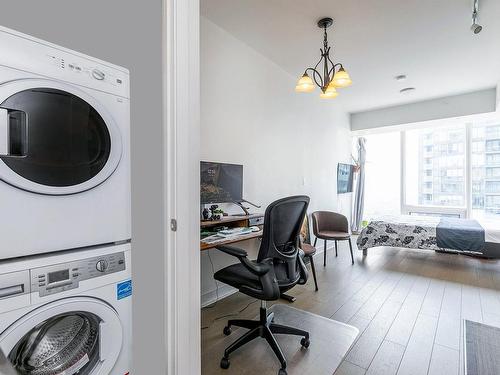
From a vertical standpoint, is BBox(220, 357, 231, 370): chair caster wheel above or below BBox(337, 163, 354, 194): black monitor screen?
below

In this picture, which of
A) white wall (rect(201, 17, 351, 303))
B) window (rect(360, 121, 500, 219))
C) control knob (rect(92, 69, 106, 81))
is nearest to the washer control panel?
control knob (rect(92, 69, 106, 81))

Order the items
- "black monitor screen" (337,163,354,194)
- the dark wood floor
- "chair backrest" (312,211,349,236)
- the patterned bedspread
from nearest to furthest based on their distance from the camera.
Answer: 1. the dark wood floor
2. the patterned bedspread
3. "chair backrest" (312,211,349,236)
4. "black monitor screen" (337,163,354,194)

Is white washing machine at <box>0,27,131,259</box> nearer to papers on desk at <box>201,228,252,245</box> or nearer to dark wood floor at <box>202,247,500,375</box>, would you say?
papers on desk at <box>201,228,252,245</box>

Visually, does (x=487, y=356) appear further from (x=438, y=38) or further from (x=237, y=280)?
(x=438, y=38)

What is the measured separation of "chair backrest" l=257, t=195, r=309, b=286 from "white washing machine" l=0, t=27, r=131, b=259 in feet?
2.75

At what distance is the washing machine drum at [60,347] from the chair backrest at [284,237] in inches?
38.6

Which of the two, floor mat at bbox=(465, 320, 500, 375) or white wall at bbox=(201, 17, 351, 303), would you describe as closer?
floor mat at bbox=(465, 320, 500, 375)

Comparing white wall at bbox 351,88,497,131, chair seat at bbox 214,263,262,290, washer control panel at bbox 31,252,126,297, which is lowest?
chair seat at bbox 214,263,262,290

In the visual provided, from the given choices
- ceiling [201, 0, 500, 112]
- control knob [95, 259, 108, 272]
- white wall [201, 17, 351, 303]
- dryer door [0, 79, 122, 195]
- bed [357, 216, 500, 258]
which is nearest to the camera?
dryer door [0, 79, 122, 195]

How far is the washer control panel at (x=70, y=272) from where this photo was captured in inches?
34.2

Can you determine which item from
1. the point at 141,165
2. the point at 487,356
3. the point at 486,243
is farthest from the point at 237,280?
the point at 486,243

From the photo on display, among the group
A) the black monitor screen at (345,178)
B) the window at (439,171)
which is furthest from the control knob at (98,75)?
the window at (439,171)

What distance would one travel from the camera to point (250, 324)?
1.93 meters

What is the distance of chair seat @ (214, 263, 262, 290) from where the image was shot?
165 cm
